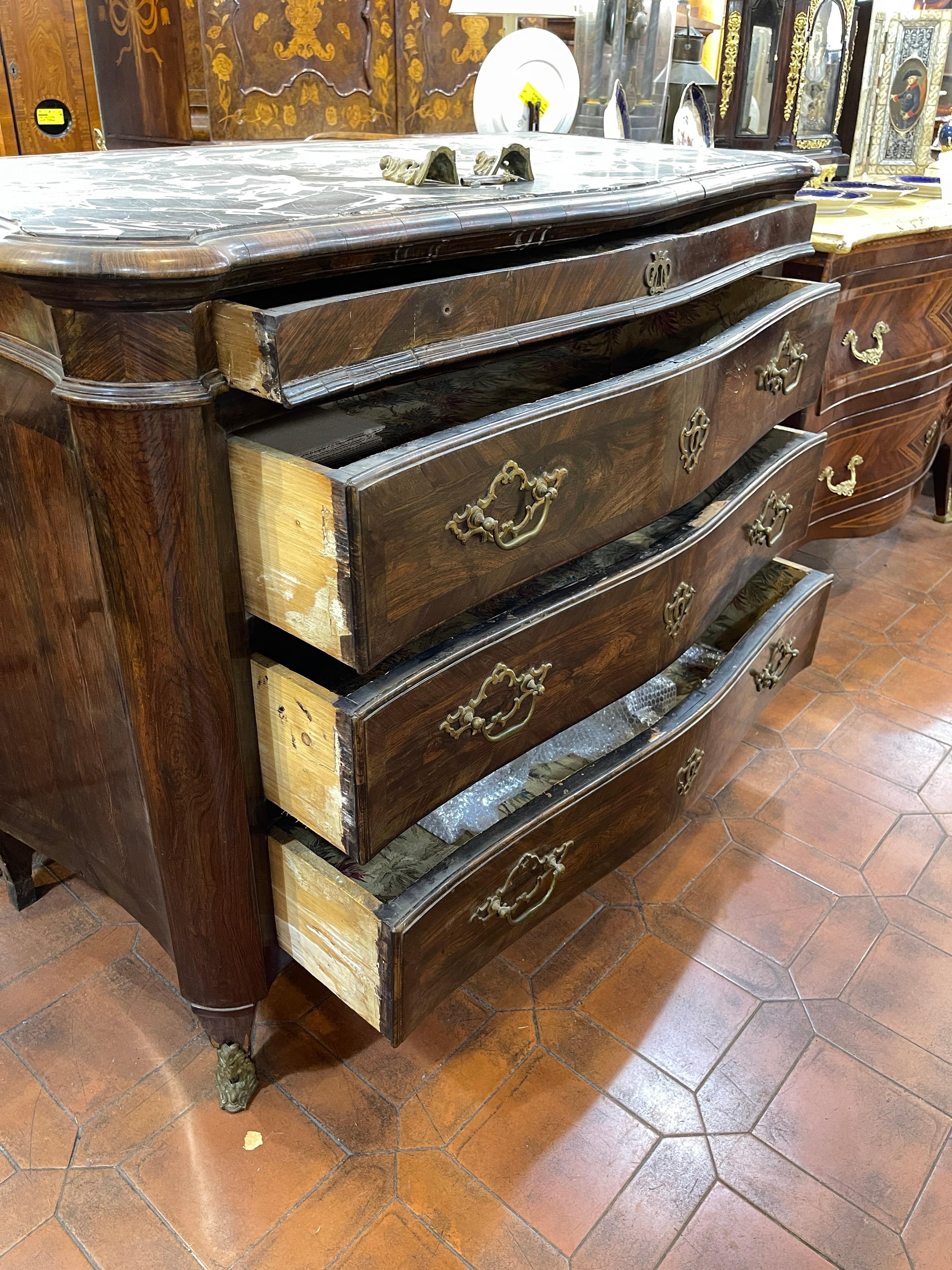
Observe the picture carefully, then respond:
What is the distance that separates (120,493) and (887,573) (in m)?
2.08

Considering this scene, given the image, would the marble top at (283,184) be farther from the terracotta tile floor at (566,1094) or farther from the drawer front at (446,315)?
the terracotta tile floor at (566,1094)

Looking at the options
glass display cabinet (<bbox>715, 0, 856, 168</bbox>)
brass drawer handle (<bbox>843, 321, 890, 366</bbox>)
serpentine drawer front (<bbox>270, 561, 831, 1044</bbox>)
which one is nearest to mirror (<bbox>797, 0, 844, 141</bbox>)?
glass display cabinet (<bbox>715, 0, 856, 168</bbox>)

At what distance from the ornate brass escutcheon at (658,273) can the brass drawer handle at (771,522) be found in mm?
428

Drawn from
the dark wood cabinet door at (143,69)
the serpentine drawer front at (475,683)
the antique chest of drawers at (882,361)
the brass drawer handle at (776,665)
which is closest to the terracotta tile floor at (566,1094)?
the brass drawer handle at (776,665)

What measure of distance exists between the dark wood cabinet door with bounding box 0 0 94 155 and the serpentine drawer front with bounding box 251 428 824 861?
310 centimetres

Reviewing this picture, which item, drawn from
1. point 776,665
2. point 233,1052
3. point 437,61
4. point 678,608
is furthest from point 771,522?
point 437,61

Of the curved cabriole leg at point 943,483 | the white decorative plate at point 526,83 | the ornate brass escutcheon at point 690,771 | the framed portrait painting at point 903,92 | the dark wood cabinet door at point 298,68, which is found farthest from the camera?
the curved cabriole leg at point 943,483

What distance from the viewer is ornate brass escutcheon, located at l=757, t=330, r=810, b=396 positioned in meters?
1.26

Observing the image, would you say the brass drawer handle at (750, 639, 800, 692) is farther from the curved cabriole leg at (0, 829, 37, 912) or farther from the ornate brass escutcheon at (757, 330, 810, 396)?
the curved cabriole leg at (0, 829, 37, 912)

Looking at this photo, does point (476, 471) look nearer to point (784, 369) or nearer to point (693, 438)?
point (693, 438)

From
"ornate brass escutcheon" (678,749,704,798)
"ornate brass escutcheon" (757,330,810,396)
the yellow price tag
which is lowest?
"ornate brass escutcheon" (678,749,704,798)

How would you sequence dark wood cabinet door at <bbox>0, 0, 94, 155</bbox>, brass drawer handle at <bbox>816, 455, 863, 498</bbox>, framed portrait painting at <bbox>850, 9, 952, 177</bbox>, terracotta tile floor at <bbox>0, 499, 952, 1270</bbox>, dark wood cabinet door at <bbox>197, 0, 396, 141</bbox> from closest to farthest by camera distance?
terracotta tile floor at <bbox>0, 499, 952, 1270</bbox>, brass drawer handle at <bbox>816, 455, 863, 498</bbox>, framed portrait painting at <bbox>850, 9, 952, 177</bbox>, dark wood cabinet door at <bbox>197, 0, 396, 141</bbox>, dark wood cabinet door at <bbox>0, 0, 94, 155</bbox>

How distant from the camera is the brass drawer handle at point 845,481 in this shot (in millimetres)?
1855

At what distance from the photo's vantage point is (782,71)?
2.03m
